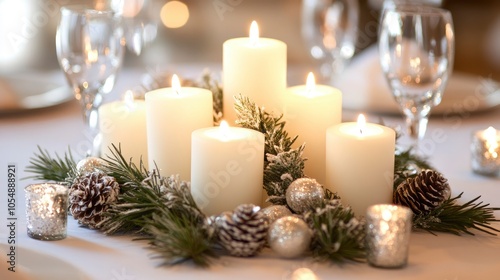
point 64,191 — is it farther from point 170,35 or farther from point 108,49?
point 170,35

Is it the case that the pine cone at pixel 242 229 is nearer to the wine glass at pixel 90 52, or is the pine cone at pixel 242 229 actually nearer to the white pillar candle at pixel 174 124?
the white pillar candle at pixel 174 124

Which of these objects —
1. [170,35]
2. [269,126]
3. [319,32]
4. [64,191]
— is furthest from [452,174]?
[170,35]

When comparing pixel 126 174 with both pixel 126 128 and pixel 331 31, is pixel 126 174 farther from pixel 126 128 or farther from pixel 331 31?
pixel 331 31

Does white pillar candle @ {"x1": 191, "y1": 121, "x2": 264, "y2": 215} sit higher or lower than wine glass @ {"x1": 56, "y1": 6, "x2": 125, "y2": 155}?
lower

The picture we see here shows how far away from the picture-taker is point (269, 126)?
928mm

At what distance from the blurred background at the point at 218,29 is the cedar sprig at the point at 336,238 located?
2451mm

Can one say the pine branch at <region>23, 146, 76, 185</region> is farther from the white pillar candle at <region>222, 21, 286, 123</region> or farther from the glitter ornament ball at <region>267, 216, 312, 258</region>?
the glitter ornament ball at <region>267, 216, 312, 258</region>

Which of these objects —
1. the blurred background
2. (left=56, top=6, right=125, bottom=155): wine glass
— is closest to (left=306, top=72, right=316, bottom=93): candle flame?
(left=56, top=6, right=125, bottom=155): wine glass

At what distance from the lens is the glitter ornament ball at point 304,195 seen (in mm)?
838

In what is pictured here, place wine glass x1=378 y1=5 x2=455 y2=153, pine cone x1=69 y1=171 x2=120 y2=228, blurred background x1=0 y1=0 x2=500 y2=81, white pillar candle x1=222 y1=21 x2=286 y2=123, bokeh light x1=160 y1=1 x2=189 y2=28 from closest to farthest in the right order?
pine cone x1=69 y1=171 x2=120 y2=228, white pillar candle x1=222 y1=21 x2=286 y2=123, wine glass x1=378 y1=5 x2=455 y2=153, blurred background x1=0 y1=0 x2=500 y2=81, bokeh light x1=160 y1=1 x2=189 y2=28

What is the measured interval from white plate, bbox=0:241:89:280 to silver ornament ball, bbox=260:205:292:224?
0.19 metres

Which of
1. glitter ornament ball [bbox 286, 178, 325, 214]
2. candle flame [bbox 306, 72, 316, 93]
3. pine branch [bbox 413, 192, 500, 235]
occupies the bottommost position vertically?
pine branch [bbox 413, 192, 500, 235]

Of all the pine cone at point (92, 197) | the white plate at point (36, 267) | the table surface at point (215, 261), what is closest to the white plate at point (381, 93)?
the table surface at point (215, 261)

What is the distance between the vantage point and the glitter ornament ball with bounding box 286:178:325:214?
2.75 ft
